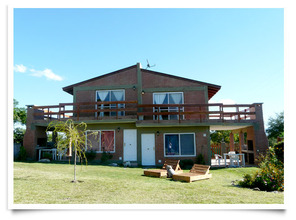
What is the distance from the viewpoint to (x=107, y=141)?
567 inches

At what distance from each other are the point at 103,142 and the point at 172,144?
462cm

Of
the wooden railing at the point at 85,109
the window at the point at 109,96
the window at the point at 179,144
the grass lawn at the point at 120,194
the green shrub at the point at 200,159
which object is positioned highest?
the window at the point at 109,96

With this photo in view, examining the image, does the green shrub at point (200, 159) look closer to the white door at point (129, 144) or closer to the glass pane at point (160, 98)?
the white door at point (129, 144)

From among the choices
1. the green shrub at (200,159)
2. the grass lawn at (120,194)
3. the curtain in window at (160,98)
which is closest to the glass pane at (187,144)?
the green shrub at (200,159)

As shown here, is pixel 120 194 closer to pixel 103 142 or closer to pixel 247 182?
pixel 247 182

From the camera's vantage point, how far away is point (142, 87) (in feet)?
51.0

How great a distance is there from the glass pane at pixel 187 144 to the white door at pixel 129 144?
3114mm

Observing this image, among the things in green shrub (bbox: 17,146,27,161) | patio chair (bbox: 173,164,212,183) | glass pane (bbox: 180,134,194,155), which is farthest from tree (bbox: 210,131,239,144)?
green shrub (bbox: 17,146,27,161)

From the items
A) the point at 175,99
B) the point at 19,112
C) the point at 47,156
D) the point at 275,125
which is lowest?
the point at 47,156

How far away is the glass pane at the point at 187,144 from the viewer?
45.6ft

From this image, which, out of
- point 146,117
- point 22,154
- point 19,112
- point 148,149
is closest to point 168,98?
point 146,117
